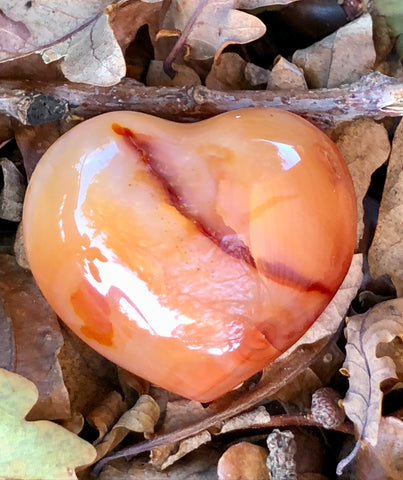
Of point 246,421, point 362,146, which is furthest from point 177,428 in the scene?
point 362,146

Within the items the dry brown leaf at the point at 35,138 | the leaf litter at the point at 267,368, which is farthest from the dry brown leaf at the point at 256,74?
the dry brown leaf at the point at 35,138

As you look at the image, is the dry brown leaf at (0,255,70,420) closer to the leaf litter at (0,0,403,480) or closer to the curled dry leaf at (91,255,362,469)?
the leaf litter at (0,0,403,480)

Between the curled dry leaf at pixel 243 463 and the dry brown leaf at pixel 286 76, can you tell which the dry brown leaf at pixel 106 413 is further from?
the dry brown leaf at pixel 286 76

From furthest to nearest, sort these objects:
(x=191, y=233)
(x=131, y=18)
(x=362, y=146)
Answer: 1. (x=362, y=146)
2. (x=131, y=18)
3. (x=191, y=233)

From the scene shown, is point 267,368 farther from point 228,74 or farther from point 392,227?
point 228,74

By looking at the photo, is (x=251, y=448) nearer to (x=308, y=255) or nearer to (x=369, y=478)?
(x=369, y=478)

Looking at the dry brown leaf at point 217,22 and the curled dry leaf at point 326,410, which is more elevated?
the dry brown leaf at point 217,22

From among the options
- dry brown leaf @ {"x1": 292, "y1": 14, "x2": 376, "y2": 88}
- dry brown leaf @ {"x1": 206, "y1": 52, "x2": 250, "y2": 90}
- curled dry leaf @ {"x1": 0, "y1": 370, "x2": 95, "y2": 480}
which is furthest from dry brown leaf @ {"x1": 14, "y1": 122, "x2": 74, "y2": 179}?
dry brown leaf @ {"x1": 292, "y1": 14, "x2": 376, "y2": 88}
